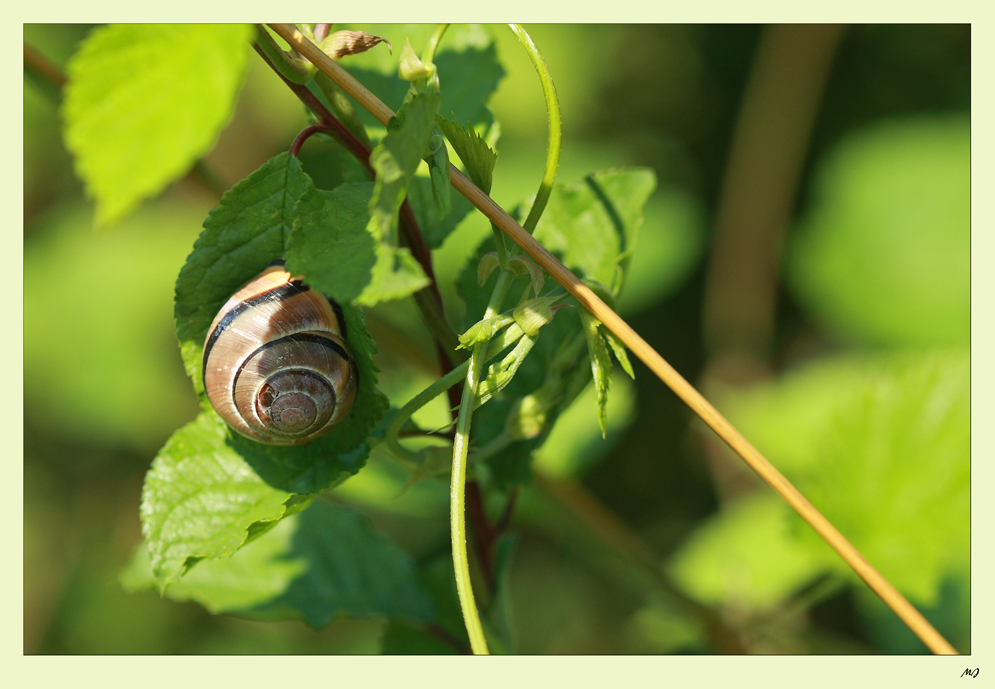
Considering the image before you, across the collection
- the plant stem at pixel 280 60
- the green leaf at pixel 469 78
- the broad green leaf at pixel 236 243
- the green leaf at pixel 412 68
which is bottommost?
the broad green leaf at pixel 236 243

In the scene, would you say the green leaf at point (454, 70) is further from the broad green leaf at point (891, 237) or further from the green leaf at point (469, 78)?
the broad green leaf at point (891, 237)

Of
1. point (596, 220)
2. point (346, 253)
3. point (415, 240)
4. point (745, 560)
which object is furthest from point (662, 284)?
point (346, 253)

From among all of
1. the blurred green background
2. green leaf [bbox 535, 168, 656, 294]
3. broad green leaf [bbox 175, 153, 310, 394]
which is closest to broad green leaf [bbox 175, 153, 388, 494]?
broad green leaf [bbox 175, 153, 310, 394]

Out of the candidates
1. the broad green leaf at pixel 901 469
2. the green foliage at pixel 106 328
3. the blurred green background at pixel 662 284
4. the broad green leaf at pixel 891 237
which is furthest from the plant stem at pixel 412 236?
the green foliage at pixel 106 328

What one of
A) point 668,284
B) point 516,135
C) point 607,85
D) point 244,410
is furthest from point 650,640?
point 607,85

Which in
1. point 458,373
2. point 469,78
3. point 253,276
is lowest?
point 458,373

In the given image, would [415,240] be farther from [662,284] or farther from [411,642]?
[662,284]

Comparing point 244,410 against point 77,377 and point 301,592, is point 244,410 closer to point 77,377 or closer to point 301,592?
point 301,592
